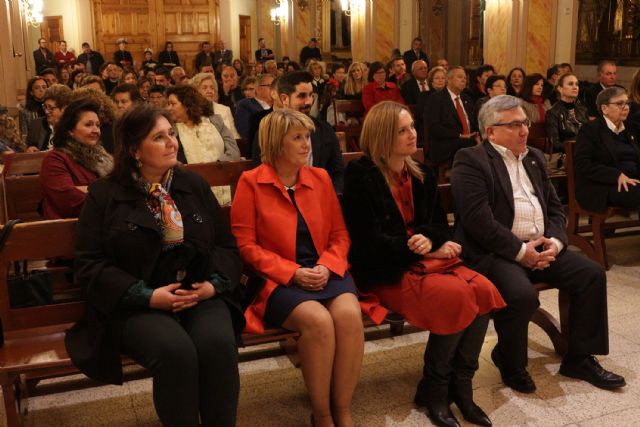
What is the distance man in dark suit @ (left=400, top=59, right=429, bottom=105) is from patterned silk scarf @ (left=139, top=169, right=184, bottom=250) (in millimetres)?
7457

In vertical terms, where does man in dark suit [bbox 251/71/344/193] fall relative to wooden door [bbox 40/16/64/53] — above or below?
below

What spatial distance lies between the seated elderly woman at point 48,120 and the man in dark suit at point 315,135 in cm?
162

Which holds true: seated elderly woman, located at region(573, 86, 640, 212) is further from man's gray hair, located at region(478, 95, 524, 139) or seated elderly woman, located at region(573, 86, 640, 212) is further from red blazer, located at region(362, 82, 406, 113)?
red blazer, located at region(362, 82, 406, 113)

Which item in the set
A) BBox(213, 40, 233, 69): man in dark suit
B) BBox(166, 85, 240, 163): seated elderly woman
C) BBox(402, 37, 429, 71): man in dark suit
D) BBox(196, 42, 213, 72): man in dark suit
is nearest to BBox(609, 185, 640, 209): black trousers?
BBox(166, 85, 240, 163): seated elderly woman

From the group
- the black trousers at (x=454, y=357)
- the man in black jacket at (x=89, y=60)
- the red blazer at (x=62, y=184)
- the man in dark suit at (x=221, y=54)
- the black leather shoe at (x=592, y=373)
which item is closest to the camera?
the black trousers at (x=454, y=357)

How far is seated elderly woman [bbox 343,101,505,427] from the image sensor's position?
3.07m

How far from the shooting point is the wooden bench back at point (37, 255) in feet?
9.36

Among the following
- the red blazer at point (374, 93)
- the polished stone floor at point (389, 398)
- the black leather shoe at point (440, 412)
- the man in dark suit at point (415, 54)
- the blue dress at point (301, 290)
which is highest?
the man in dark suit at point (415, 54)

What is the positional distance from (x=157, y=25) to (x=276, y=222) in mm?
21393

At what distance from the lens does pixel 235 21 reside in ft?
79.1

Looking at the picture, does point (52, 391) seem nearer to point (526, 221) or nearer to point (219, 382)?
point (219, 382)

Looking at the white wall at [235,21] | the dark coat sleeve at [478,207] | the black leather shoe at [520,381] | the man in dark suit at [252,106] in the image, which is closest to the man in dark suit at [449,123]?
the man in dark suit at [252,106]

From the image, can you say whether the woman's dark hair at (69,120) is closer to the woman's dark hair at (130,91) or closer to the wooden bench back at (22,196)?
the wooden bench back at (22,196)

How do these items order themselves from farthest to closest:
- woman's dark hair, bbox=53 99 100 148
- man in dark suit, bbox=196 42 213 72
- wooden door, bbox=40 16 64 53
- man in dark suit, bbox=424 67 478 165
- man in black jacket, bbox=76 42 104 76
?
man in dark suit, bbox=196 42 213 72 → wooden door, bbox=40 16 64 53 → man in black jacket, bbox=76 42 104 76 → man in dark suit, bbox=424 67 478 165 → woman's dark hair, bbox=53 99 100 148
